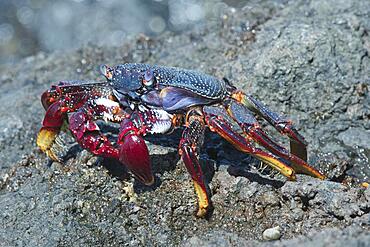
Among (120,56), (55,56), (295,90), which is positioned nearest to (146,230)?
(295,90)

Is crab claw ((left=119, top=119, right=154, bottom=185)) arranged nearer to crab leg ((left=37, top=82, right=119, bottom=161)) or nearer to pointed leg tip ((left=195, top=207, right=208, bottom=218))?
pointed leg tip ((left=195, top=207, right=208, bottom=218))

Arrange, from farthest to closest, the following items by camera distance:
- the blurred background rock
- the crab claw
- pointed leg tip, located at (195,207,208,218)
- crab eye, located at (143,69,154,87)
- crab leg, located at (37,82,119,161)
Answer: the blurred background rock
crab leg, located at (37,82,119,161)
crab eye, located at (143,69,154,87)
pointed leg tip, located at (195,207,208,218)
the crab claw

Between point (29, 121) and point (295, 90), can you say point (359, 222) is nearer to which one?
point (295, 90)

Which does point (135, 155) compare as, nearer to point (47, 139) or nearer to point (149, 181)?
point (149, 181)

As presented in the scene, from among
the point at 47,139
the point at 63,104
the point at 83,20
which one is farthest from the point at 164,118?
the point at 83,20

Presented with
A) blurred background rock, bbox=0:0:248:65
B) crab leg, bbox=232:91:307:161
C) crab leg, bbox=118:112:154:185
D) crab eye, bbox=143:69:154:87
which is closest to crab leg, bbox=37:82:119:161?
crab eye, bbox=143:69:154:87

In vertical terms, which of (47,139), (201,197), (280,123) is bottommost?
(47,139)
